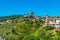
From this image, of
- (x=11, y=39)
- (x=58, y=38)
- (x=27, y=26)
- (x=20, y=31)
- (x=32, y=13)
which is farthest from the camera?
(x=32, y=13)

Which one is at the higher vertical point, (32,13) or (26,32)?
(32,13)

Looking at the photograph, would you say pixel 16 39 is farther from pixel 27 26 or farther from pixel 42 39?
pixel 27 26

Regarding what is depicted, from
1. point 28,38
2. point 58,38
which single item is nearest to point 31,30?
point 28,38

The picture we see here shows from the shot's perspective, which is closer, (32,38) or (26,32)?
(32,38)

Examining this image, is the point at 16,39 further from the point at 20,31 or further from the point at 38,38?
the point at 20,31

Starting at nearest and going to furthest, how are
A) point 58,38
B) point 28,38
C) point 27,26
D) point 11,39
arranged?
point 58,38 < point 28,38 < point 11,39 < point 27,26

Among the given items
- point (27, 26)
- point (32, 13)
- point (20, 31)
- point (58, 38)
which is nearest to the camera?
point (58, 38)

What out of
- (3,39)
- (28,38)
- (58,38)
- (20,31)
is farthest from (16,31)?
(58,38)

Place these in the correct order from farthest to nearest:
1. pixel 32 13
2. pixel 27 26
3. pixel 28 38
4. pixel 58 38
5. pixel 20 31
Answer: pixel 32 13
pixel 27 26
pixel 20 31
pixel 28 38
pixel 58 38

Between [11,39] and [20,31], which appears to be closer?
[11,39]
